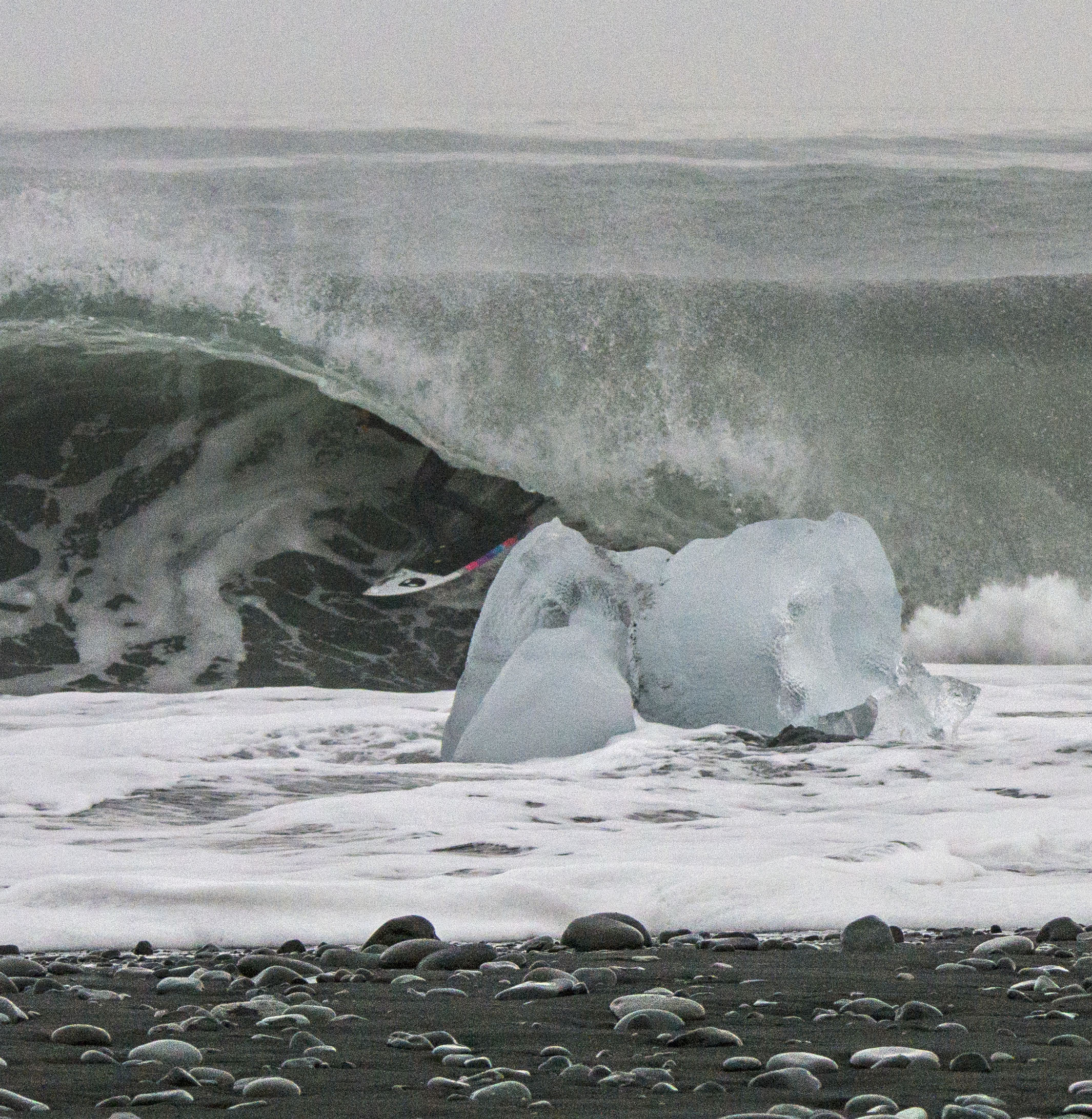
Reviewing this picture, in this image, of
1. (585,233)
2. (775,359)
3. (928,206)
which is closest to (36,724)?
(775,359)

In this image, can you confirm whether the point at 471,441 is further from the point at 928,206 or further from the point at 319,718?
the point at 928,206

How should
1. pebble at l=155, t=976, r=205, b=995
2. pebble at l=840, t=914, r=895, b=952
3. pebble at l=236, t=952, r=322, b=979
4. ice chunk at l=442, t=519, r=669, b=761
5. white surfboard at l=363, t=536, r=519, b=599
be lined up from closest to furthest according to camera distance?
pebble at l=155, t=976, r=205, b=995 → pebble at l=236, t=952, r=322, b=979 → pebble at l=840, t=914, r=895, b=952 → ice chunk at l=442, t=519, r=669, b=761 → white surfboard at l=363, t=536, r=519, b=599

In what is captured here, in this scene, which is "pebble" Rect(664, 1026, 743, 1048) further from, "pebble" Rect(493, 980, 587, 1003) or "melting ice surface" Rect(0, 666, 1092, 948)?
"melting ice surface" Rect(0, 666, 1092, 948)

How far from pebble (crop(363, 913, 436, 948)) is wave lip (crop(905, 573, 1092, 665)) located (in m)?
10.6

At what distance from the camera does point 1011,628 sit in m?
13.7

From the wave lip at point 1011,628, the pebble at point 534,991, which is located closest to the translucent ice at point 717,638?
the pebble at point 534,991

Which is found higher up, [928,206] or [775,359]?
[928,206]

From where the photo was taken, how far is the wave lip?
1324cm

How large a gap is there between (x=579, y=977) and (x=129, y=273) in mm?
12408

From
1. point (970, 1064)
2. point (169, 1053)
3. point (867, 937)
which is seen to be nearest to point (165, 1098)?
point (169, 1053)

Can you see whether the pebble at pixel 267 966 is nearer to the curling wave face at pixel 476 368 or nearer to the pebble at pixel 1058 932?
the pebble at pixel 1058 932

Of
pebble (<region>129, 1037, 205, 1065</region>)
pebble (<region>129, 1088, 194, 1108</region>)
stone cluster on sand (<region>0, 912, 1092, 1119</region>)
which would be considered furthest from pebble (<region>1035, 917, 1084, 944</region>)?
pebble (<region>129, 1088, 194, 1108</region>)

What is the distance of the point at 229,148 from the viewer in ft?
59.3

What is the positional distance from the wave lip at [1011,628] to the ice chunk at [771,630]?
20.4 ft
